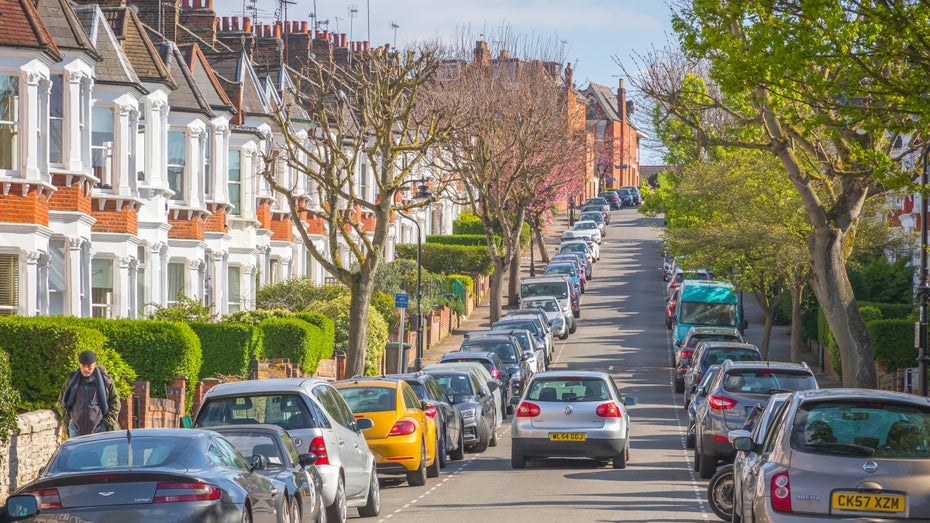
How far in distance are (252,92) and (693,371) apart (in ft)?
54.3

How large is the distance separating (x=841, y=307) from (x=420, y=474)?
1092cm

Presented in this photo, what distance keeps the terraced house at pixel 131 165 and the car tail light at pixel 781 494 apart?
1649 centimetres

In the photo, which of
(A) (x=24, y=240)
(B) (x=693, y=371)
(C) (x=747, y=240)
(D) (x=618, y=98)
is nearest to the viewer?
(A) (x=24, y=240)

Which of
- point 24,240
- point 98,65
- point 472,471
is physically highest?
point 98,65

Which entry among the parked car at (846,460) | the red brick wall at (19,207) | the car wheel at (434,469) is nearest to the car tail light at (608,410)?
the car wheel at (434,469)

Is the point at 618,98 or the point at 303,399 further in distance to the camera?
the point at 618,98

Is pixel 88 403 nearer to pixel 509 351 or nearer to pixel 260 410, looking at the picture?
pixel 260 410

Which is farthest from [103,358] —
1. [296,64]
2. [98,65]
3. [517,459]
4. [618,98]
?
[618,98]

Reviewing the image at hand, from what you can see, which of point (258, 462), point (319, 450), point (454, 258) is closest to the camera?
point (258, 462)

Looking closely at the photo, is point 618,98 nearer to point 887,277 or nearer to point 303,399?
point 887,277

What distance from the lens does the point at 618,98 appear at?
144375 millimetres

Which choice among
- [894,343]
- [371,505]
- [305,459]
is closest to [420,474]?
[371,505]

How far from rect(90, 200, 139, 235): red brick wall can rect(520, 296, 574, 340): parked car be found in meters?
24.6

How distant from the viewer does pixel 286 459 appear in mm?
13914
